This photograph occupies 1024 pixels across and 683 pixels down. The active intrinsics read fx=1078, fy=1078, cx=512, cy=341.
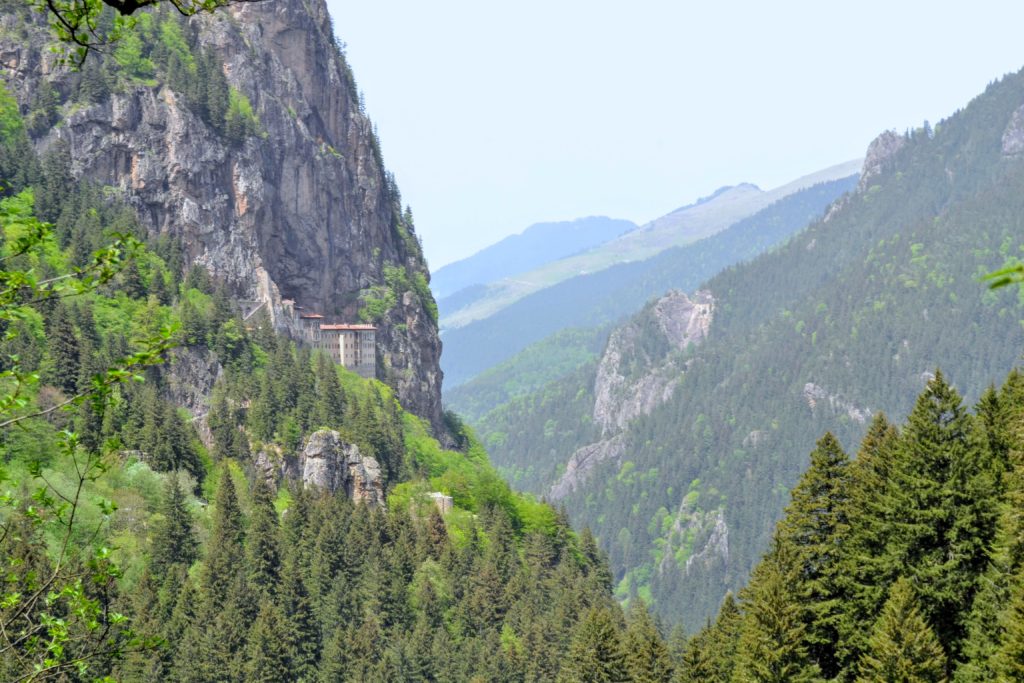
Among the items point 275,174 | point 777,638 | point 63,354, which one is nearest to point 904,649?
point 777,638

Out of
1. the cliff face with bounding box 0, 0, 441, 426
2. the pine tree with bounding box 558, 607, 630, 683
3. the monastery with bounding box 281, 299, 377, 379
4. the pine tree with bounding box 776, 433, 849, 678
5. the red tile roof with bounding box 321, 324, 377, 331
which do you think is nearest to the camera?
the pine tree with bounding box 776, 433, 849, 678

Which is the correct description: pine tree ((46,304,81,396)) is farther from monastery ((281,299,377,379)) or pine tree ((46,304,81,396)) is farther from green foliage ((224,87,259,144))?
green foliage ((224,87,259,144))

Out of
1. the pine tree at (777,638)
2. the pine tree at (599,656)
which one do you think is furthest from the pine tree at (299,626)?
the pine tree at (777,638)

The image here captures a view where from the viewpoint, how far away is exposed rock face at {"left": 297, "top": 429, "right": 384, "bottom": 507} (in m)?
104

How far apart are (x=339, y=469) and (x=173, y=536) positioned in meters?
25.2

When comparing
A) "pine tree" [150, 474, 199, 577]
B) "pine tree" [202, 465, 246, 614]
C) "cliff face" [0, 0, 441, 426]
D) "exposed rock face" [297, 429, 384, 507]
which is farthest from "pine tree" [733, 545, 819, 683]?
"cliff face" [0, 0, 441, 426]

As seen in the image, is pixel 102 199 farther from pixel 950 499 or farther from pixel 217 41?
pixel 950 499

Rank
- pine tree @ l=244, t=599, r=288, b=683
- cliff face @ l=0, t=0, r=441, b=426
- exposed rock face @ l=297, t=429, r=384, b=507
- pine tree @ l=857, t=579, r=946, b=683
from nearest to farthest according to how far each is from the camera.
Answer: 1. pine tree @ l=857, t=579, r=946, b=683
2. pine tree @ l=244, t=599, r=288, b=683
3. exposed rock face @ l=297, t=429, r=384, b=507
4. cliff face @ l=0, t=0, r=441, b=426

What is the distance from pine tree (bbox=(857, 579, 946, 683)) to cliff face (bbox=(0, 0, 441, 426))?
110 metres

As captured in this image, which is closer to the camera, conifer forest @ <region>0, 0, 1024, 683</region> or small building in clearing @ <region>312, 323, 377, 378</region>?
conifer forest @ <region>0, 0, 1024, 683</region>

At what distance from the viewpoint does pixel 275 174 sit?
508 feet

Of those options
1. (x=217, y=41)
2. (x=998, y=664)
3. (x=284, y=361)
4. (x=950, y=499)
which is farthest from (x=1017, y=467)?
(x=217, y=41)

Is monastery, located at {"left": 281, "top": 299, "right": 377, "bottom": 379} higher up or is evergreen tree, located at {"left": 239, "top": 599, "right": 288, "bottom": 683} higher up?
monastery, located at {"left": 281, "top": 299, "right": 377, "bottom": 379}

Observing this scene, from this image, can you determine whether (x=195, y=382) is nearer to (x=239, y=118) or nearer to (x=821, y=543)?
(x=239, y=118)
